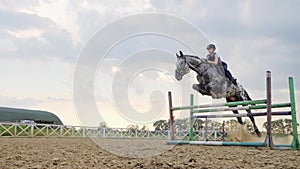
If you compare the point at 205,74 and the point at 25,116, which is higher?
the point at 205,74

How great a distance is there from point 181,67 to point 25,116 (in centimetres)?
2464

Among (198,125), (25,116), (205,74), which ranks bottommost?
(198,125)

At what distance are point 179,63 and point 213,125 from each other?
3.03 meters

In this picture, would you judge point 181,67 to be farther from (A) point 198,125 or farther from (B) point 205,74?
(A) point 198,125

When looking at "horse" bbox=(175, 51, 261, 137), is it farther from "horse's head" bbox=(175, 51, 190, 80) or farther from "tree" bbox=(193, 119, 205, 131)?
"tree" bbox=(193, 119, 205, 131)

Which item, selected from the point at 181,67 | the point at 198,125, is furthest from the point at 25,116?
the point at 181,67

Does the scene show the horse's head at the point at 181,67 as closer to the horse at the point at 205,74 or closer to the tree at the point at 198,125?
the horse at the point at 205,74

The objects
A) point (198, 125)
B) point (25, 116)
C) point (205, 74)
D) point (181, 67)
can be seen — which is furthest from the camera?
point (25, 116)

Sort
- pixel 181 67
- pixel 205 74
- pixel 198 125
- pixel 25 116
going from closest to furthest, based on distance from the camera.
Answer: pixel 181 67 < pixel 205 74 < pixel 198 125 < pixel 25 116

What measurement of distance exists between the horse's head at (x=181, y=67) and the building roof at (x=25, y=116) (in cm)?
2272

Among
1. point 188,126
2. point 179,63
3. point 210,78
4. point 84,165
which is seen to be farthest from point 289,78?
point 84,165

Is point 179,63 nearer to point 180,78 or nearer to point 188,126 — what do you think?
point 180,78

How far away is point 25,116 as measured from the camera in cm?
2906

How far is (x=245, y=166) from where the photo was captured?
332 centimetres
